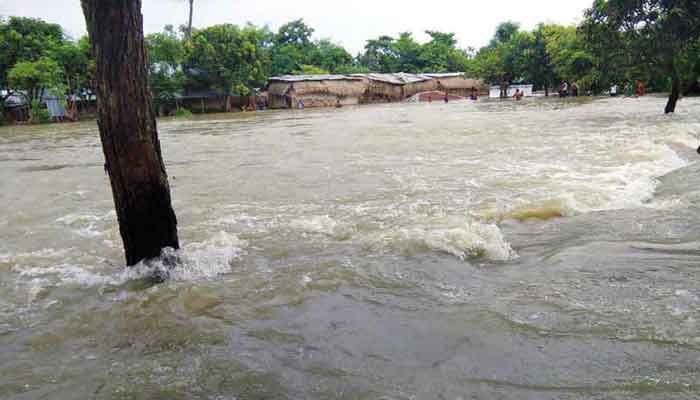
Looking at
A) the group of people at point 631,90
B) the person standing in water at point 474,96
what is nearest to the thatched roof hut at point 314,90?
the person standing in water at point 474,96

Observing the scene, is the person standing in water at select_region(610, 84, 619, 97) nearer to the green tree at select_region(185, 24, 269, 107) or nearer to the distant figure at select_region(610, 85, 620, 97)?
the distant figure at select_region(610, 85, 620, 97)

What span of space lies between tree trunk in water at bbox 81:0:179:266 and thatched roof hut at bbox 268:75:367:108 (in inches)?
1356

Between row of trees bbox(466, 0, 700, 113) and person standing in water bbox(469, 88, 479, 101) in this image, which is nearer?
row of trees bbox(466, 0, 700, 113)

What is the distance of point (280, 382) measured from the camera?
7.13 feet

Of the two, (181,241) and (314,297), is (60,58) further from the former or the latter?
(314,297)

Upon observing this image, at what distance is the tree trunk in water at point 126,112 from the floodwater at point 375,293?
22.7 inches

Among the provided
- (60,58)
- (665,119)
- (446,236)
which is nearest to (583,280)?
(446,236)

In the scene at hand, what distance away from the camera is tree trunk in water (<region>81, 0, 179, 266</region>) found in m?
3.01

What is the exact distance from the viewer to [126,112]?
3.08 meters

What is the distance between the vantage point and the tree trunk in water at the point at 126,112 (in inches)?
118

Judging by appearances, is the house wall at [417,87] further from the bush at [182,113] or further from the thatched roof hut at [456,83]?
the bush at [182,113]

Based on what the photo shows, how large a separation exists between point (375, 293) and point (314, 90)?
3561 cm

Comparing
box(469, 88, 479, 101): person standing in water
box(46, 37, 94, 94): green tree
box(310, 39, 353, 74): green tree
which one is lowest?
box(469, 88, 479, 101): person standing in water

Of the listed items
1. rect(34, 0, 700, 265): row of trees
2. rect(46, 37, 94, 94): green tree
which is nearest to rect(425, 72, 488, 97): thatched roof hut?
rect(34, 0, 700, 265): row of trees
